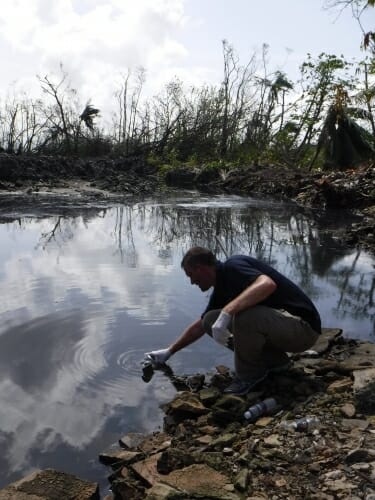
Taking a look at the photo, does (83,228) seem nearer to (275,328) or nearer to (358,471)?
(275,328)

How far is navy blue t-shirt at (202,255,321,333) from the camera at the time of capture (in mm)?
3904

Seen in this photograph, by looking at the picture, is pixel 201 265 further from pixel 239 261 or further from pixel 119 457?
pixel 119 457

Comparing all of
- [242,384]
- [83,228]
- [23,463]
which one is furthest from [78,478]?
[83,228]

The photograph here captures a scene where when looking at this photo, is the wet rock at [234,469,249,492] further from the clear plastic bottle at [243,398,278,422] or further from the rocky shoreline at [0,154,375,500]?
the clear plastic bottle at [243,398,278,422]

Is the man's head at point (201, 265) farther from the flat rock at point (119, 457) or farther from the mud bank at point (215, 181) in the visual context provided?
the mud bank at point (215, 181)

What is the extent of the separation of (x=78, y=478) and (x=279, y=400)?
1480mm

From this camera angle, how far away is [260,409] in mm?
3566

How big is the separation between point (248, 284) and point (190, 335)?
885 millimetres

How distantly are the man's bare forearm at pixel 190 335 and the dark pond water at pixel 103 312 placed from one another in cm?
21

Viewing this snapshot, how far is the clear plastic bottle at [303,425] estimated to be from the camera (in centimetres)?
316

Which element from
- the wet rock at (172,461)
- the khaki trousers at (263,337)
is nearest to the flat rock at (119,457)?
the wet rock at (172,461)

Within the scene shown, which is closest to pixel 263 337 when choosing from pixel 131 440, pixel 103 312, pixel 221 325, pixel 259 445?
pixel 221 325

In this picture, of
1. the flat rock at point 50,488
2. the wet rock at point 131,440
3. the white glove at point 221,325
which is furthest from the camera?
the white glove at point 221,325

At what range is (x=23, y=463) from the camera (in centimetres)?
325
